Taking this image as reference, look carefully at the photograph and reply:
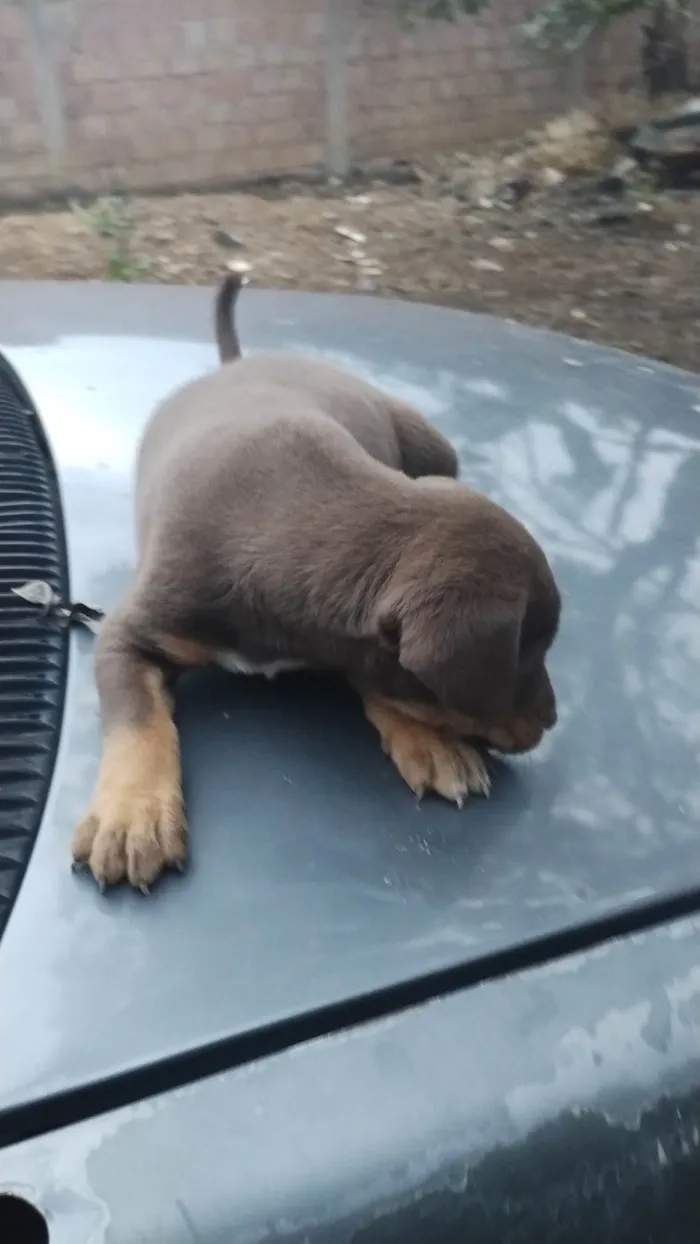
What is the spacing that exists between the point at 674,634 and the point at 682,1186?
911mm

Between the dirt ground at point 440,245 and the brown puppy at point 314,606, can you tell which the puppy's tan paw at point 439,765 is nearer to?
the brown puppy at point 314,606

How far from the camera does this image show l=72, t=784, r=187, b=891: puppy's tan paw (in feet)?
5.13

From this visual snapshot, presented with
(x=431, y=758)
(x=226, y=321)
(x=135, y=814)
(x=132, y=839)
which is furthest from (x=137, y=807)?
(x=226, y=321)

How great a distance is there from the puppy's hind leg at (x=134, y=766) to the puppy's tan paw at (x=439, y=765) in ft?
1.02

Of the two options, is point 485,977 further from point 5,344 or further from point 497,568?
point 5,344

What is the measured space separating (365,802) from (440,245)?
20.1ft

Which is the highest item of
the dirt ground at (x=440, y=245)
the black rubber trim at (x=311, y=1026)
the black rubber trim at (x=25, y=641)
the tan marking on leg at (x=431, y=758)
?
the black rubber trim at (x=25, y=641)

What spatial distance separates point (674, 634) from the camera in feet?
6.62

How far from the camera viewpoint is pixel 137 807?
5.48 ft

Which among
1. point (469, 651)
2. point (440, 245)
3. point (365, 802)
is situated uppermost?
point (469, 651)

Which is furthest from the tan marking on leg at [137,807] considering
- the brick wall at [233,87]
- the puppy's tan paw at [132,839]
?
the brick wall at [233,87]

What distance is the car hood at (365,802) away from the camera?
4.60 ft

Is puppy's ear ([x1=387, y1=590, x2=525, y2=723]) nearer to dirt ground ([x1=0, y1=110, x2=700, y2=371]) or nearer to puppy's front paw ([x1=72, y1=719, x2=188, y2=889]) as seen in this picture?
puppy's front paw ([x1=72, y1=719, x2=188, y2=889])

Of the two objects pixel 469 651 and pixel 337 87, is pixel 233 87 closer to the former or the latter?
pixel 337 87
